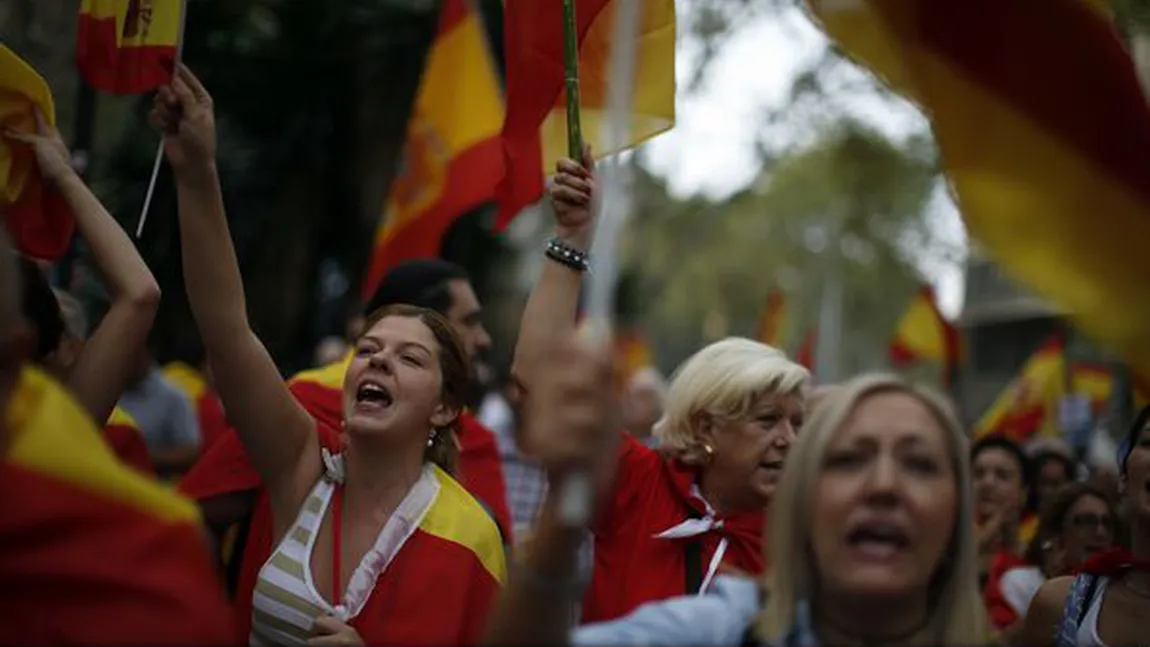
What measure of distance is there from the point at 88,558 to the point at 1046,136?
2087 millimetres

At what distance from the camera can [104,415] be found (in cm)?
358

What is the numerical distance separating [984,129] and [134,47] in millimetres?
2263

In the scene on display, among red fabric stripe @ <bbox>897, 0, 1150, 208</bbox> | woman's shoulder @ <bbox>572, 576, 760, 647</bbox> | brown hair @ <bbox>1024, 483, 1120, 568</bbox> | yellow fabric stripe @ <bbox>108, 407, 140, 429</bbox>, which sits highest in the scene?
red fabric stripe @ <bbox>897, 0, 1150, 208</bbox>

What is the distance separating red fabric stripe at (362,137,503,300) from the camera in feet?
24.8

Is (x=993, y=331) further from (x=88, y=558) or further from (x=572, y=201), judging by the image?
(x=88, y=558)

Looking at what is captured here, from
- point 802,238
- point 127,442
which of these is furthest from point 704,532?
point 802,238

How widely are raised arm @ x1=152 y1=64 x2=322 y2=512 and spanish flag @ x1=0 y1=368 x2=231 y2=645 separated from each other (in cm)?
114

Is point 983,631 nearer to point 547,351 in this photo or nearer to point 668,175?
point 547,351

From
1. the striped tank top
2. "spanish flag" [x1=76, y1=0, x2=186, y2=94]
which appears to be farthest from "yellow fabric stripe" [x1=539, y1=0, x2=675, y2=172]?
the striped tank top

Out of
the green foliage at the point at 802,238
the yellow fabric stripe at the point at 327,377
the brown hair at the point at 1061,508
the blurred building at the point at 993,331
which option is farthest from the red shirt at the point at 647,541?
the blurred building at the point at 993,331

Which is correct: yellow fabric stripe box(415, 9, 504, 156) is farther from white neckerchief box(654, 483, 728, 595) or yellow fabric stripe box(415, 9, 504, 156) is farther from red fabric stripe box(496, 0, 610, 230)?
white neckerchief box(654, 483, 728, 595)

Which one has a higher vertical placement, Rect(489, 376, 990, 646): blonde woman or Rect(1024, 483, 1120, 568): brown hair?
Rect(489, 376, 990, 646): blonde woman

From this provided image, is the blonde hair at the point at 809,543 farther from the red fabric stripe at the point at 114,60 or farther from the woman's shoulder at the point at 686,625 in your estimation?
the red fabric stripe at the point at 114,60

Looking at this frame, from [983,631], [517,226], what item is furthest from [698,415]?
[517,226]
